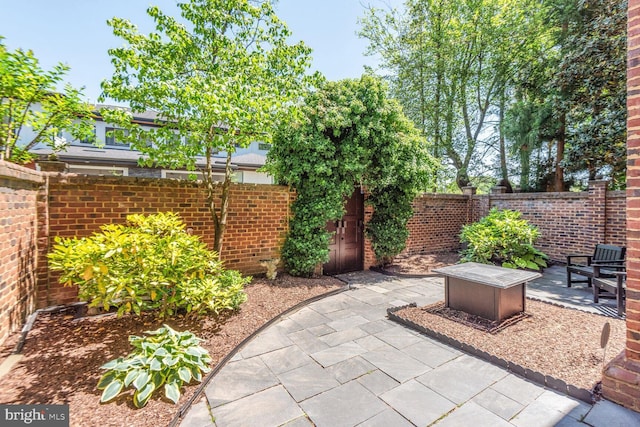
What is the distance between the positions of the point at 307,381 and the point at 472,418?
4.33 ft

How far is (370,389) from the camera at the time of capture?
95.2 inches

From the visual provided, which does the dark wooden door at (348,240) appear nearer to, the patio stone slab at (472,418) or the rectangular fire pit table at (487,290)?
the rectangular fire pit table at (487,290)

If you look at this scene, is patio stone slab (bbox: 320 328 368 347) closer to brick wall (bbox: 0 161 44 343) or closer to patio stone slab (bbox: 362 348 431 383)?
patio stone slab (bbox: 362 348 431 383)

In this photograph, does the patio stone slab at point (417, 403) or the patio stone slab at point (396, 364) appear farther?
the patio stone slab at point (396, 364)

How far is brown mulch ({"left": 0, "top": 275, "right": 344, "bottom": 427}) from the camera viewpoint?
2.00 metres

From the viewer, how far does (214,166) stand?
41.5 feet

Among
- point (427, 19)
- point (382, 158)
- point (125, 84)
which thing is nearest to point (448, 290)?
point (382, 158)

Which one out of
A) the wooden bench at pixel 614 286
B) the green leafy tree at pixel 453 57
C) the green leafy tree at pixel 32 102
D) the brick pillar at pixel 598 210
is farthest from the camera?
the green leafy tree at pixel 453 57

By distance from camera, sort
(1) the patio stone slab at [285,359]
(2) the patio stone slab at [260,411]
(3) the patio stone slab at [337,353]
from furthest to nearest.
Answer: (3) the patio stone slab at [337,353] → (1) the patio stone slab at [285,359] → (2) the patio stone slab at [260,411]

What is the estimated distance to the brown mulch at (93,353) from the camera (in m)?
2.00

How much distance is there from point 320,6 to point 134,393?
7.23 meters

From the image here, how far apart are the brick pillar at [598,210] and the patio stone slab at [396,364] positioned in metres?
7.00

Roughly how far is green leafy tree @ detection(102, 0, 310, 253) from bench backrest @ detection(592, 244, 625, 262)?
645 centimetres

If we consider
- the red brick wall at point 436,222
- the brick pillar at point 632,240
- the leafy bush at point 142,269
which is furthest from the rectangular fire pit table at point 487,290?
the red brick wall at point 436,222
